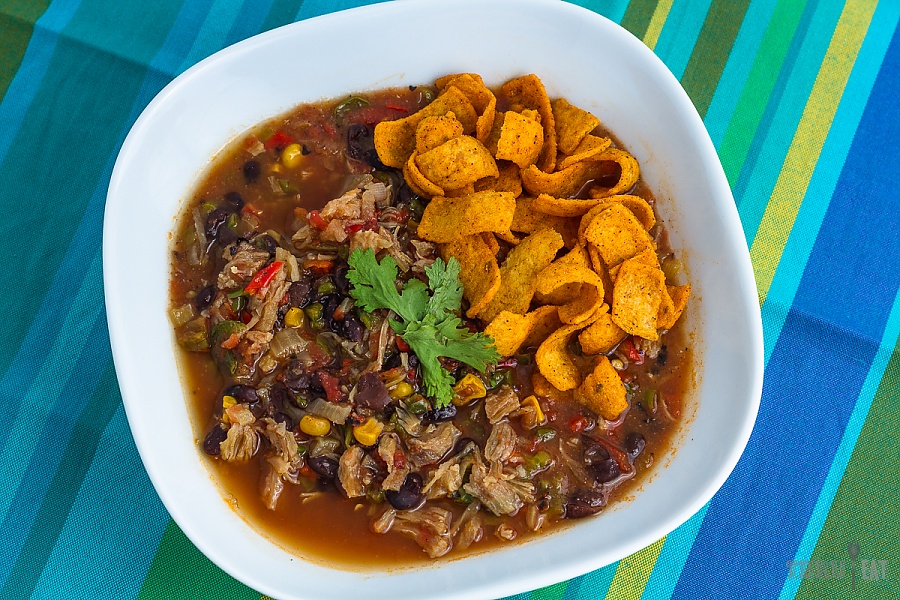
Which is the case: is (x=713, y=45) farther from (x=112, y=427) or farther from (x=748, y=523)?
(x=112, y=427)

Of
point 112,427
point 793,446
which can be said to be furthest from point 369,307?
point 793,446

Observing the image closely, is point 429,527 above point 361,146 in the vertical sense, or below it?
below

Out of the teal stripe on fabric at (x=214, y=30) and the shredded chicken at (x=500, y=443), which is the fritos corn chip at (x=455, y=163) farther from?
the teal stripe on fabric at (x=214, y=30)

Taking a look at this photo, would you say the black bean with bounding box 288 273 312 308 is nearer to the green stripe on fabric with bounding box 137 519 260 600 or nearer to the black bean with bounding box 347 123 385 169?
the black bean with bounding box 347 123 385 169

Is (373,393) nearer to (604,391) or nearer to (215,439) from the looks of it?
(215,439)

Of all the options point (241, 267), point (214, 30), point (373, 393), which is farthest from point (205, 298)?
point (214, 30)
